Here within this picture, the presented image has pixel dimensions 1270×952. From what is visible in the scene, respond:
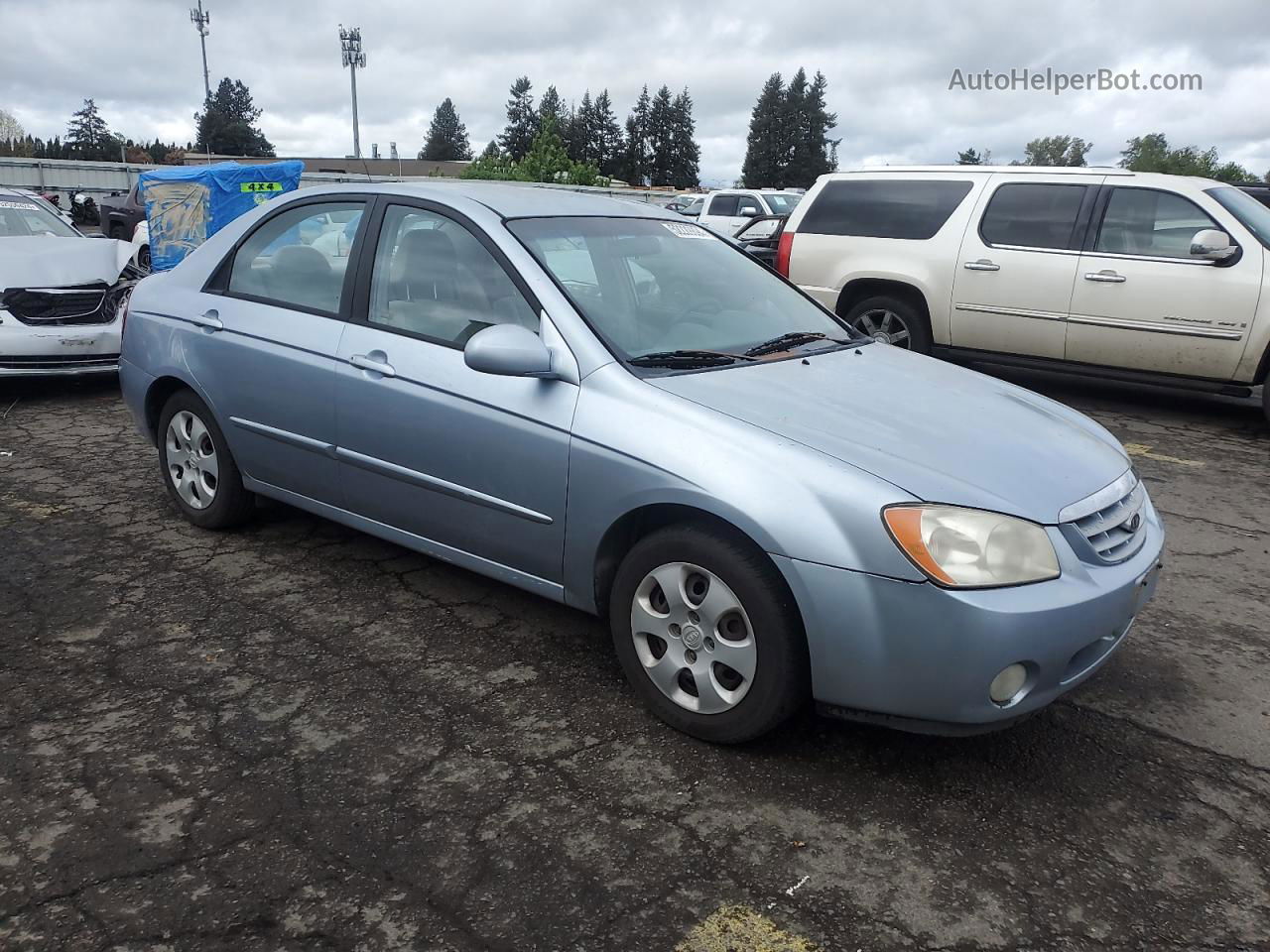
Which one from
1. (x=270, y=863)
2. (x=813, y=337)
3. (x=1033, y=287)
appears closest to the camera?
(x=270, y=863)

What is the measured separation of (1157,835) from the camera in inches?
104

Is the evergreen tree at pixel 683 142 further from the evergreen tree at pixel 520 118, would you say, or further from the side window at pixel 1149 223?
the side window at pixel 1149 223

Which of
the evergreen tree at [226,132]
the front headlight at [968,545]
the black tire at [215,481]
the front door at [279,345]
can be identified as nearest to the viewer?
the front headlight at [968,545]

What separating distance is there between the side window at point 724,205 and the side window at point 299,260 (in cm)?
1758

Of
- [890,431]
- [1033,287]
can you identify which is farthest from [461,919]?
[1033,287]

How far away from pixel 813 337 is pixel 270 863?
2.55 m

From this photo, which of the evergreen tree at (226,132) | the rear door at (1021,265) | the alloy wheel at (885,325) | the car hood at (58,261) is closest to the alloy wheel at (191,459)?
the car hood at (58,261)

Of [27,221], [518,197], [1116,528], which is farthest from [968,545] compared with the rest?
[27,221]

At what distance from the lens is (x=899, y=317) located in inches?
328

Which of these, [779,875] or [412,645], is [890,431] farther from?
[412,645]

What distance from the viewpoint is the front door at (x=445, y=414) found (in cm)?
325

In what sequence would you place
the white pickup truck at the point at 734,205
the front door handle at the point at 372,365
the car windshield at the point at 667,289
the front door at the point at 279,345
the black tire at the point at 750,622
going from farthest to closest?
1. the white pickup truck at the point at 734,205
2. the front door at the point at 279,345
3. the front door handle at the point at 372,365
4. the car windshield at the point at 667,289
5. the black tire at the point at 750,622

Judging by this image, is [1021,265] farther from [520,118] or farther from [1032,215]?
[520,118]

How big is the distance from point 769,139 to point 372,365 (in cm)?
11157
